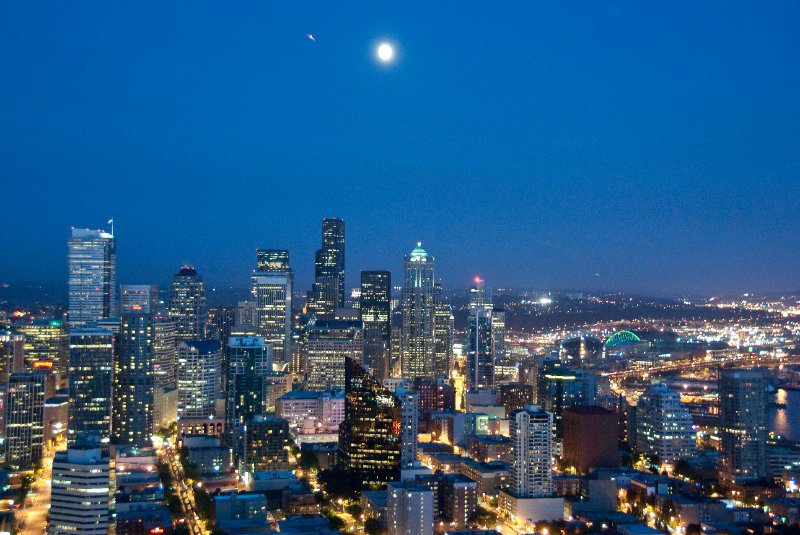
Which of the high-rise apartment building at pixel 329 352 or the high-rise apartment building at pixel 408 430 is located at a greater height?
the high-rise apartment building at pixel 329 352

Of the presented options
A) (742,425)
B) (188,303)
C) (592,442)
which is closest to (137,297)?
(188,303)

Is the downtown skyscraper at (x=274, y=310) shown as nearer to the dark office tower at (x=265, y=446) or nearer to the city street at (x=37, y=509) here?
the dark office tower at (x=265, y=446)

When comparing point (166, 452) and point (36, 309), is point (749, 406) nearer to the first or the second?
point (166, 452)

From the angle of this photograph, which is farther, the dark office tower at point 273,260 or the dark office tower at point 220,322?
the dark office tower at point 273,260

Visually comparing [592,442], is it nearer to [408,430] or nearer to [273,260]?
[408,430]

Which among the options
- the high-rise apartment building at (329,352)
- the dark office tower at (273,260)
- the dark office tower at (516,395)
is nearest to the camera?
the dark office tower at (516,395)

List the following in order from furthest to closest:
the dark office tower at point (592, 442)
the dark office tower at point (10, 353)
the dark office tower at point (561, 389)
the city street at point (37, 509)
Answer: the dark office tower at point (10, 353) < the dark office tower at point (561, 389) < the dark office tower at point (592, 442) < the city street at point (37, 509)

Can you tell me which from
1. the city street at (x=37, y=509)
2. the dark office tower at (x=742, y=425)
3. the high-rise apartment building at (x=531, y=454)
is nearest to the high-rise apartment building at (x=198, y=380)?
the city street at (x=37, y=509)

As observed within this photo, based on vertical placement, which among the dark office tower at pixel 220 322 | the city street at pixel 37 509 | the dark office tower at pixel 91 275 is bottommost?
the city street at pixel 37 509

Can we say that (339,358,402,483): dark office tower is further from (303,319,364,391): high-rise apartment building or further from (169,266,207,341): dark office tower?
(169,266,207,341): dark office tower
